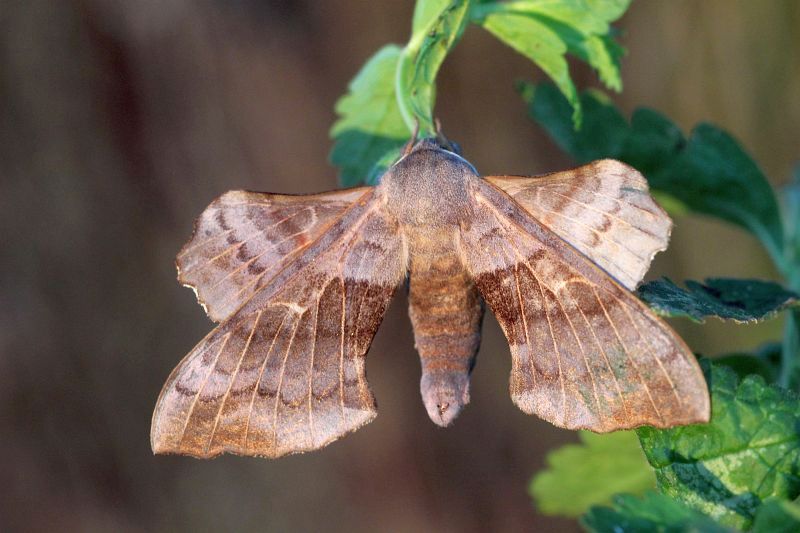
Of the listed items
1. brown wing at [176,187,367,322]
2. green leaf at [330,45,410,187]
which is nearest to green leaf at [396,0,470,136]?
green leaf at [330,45,410,187]

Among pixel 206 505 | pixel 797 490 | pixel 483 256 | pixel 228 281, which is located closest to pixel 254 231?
pixel 228 281

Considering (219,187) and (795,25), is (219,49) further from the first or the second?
(795,25)

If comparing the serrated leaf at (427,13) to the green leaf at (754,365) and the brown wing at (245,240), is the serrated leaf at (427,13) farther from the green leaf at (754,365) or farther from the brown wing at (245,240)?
the green leaf at (754,365)

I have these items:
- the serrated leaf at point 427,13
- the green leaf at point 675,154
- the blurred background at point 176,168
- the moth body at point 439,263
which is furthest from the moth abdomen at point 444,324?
the blurred background at point 176,168

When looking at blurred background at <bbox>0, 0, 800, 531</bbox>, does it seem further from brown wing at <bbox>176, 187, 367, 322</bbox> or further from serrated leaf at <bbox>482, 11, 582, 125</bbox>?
brown wing at <bbox>176, 187, 367, 322</bbox>

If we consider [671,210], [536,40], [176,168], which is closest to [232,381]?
[536,40]
